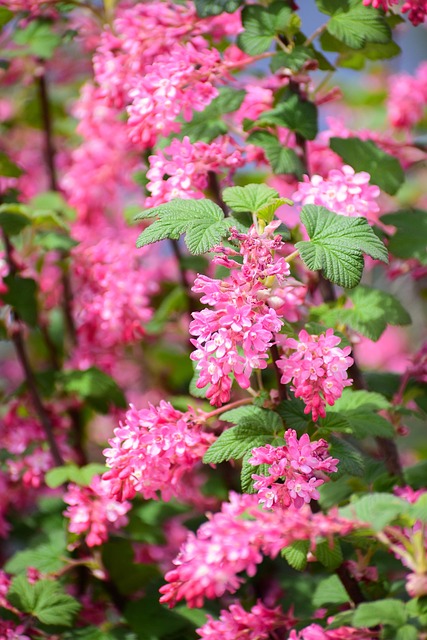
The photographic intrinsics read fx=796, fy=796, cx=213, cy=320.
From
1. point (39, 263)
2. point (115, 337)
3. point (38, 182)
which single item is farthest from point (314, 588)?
point (38, 182)

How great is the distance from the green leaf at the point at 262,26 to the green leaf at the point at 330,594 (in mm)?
950

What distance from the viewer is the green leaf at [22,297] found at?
1.70 m

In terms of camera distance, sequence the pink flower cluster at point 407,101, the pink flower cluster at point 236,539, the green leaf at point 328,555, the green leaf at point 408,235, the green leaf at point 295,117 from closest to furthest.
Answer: the pink flower cluster at point 236,539 < the green leaf at point 328,555 < the green leaf at point 295,117 < the green leaf at point 408,235 < the pink flower cluster at point 407,101

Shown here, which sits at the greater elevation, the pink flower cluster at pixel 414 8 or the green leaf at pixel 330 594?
the pink flower cluster at pixel 414 8

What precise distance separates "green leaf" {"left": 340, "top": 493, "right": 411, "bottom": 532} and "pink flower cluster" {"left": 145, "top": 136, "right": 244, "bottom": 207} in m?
0.57

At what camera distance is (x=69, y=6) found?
5.65ft

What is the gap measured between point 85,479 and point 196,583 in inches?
25.9

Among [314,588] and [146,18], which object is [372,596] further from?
[146,18]

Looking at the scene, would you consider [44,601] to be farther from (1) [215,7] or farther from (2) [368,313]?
(1) [215,7]

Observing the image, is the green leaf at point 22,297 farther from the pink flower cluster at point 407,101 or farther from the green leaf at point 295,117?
the pink flower cluster at point 407,101

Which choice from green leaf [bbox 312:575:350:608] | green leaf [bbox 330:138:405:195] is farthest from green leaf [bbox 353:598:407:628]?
green leaf [bbox 330:138:405:195]

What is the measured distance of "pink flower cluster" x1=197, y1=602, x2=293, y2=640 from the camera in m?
1.11

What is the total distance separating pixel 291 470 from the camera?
1.08m

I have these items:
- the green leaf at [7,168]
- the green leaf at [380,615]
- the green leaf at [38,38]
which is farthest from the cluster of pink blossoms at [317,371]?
the green leaf at [38,38]
